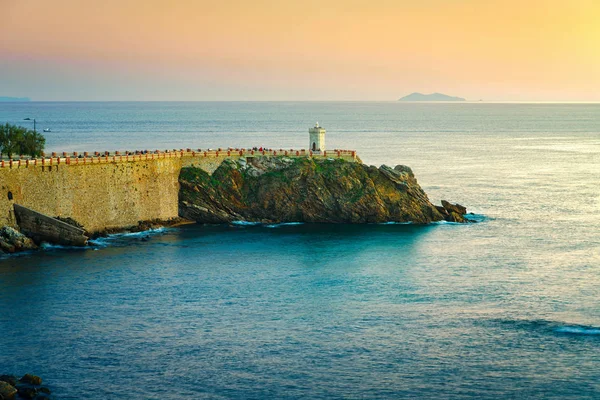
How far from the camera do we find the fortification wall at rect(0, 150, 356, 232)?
7938cm

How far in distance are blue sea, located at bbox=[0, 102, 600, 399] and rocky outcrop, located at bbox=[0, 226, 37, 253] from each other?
1639 millimetres

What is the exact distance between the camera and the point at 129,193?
89.3m

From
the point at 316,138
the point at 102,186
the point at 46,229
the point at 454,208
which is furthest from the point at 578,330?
the point at 316,138

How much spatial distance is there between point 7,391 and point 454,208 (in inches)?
2484

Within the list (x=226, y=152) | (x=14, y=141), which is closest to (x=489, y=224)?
(x=226, y=152)

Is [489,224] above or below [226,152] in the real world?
below

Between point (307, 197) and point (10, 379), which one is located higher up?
point (307, 197)

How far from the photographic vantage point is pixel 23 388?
45.3 m

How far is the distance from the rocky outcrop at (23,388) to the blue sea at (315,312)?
31.7 inches

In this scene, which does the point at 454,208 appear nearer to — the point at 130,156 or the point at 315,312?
the point at 130,156

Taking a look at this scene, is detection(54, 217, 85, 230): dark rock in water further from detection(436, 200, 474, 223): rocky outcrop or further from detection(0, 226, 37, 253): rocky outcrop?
detection(436, 200, 474, 223): rocky outcrop

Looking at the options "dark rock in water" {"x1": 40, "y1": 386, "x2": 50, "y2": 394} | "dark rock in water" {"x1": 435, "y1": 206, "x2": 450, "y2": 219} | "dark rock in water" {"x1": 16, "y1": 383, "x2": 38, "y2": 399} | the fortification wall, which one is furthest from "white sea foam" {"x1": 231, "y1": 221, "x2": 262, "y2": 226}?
"dark rock in water" {"x1": 40, "y1": 386, "x2": 50, "y2": 394}

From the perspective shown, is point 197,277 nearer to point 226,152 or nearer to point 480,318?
point 480,318

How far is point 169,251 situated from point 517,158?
351 ft
